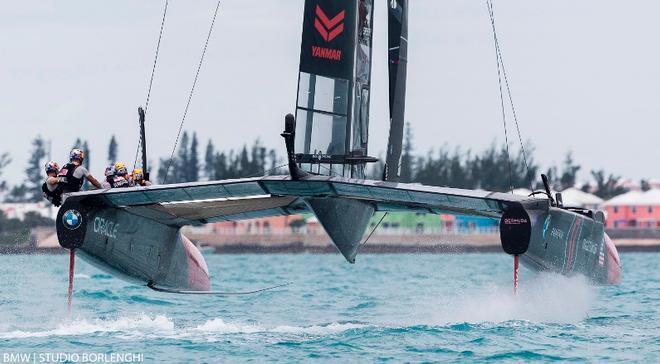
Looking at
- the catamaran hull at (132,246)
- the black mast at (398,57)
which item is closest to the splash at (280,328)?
the catamaran hull at (132,246)

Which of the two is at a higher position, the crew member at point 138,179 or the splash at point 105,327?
the crew member at point 138,179

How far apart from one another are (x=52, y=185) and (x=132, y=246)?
903 mm

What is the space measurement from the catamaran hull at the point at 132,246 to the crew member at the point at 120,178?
0.35 m

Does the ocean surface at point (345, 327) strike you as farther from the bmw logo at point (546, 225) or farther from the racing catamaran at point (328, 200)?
the bmw logo at point (546, 225)

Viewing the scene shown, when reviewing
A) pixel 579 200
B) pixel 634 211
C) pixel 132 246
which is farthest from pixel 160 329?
pixel 634 211

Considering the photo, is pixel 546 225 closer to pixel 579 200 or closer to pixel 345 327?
pixel 345 327

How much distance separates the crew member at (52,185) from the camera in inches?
501

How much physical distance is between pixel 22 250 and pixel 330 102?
52.7 m

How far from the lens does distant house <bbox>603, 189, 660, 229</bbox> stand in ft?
232

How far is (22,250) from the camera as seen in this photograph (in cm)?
6331

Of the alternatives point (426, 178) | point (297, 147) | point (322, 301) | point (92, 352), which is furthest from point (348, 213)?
point (426, 178)

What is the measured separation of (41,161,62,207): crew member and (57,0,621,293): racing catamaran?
594 mm

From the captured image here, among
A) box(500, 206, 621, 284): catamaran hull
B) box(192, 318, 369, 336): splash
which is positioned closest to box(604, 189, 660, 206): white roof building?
box(500, 206, 621, 284): catamaran hull

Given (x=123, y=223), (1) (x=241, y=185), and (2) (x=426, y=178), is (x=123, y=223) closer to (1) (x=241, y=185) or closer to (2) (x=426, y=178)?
(1) (x=241, y=185)
